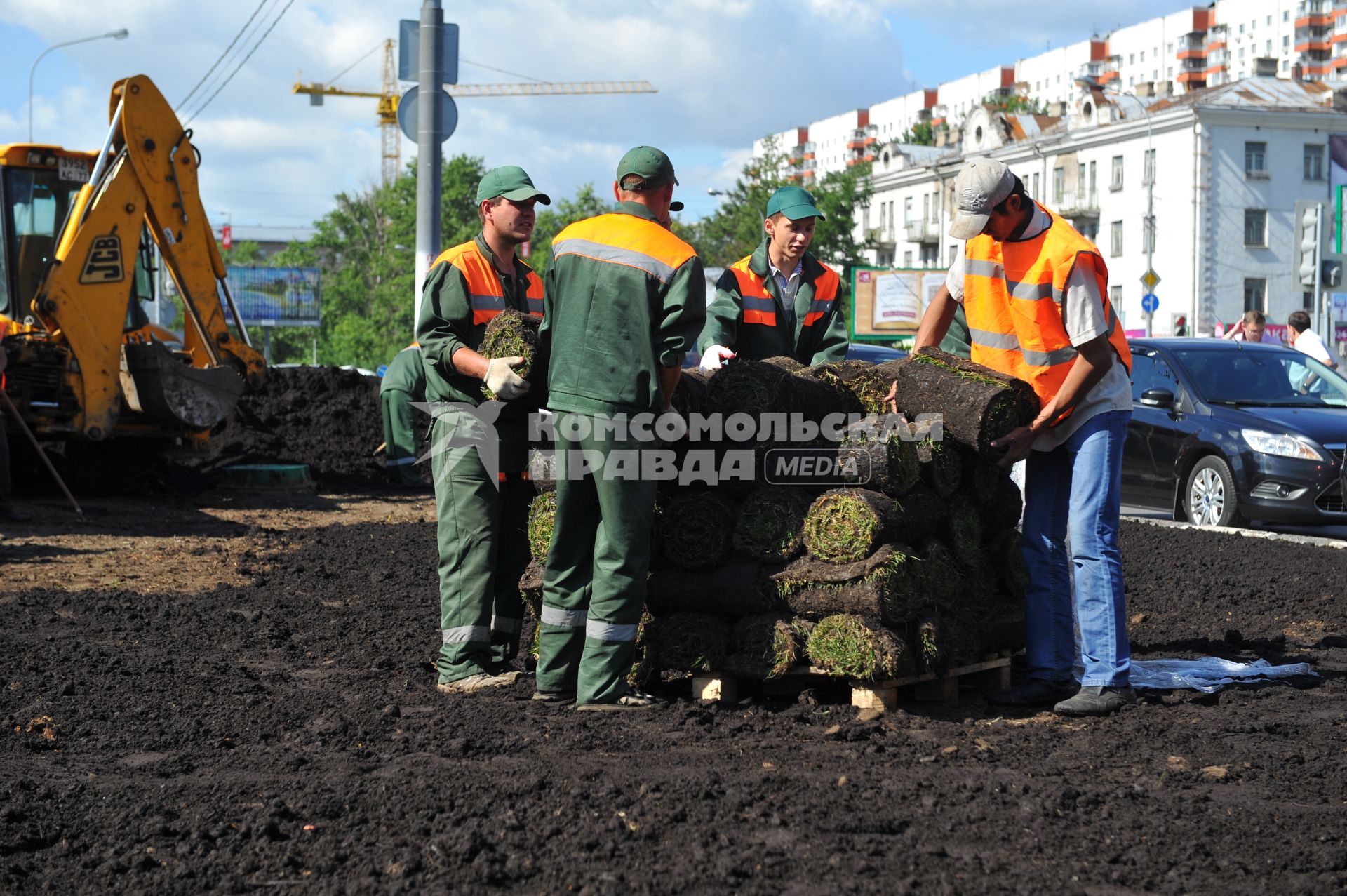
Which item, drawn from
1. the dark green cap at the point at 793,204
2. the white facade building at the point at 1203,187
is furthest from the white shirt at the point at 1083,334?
the white facade building at the point at 1203,187

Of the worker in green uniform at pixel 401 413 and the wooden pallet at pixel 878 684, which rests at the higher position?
the worker in green uniform at pixel 401 413

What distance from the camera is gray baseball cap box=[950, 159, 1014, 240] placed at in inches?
221

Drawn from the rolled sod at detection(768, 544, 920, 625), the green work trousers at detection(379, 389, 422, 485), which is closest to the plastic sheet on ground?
the rolled sod at detection(768, 544, 920, 625)

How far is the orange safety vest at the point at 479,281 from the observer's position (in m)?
6.24

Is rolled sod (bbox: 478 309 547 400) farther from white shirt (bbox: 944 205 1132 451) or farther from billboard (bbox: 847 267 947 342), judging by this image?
billboard (bbox: 847 267 947 342)

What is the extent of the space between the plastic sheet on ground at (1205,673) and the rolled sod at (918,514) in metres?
1.16

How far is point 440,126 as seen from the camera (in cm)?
1273

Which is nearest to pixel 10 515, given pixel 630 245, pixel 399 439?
pixel 399 439

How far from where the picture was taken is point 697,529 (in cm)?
590

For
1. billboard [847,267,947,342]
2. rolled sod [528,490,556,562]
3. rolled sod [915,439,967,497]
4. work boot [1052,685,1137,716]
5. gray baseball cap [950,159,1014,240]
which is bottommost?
work boot [1052,685,1137,716]

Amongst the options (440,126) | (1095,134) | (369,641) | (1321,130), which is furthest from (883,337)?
(369,641)

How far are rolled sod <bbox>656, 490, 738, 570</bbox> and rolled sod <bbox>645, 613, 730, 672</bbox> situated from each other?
23 centimetres

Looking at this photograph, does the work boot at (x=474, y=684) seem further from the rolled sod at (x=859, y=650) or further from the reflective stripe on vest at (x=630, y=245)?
the reflective stripe on vest at (x=630, y=245)

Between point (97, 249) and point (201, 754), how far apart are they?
29.9 ft
